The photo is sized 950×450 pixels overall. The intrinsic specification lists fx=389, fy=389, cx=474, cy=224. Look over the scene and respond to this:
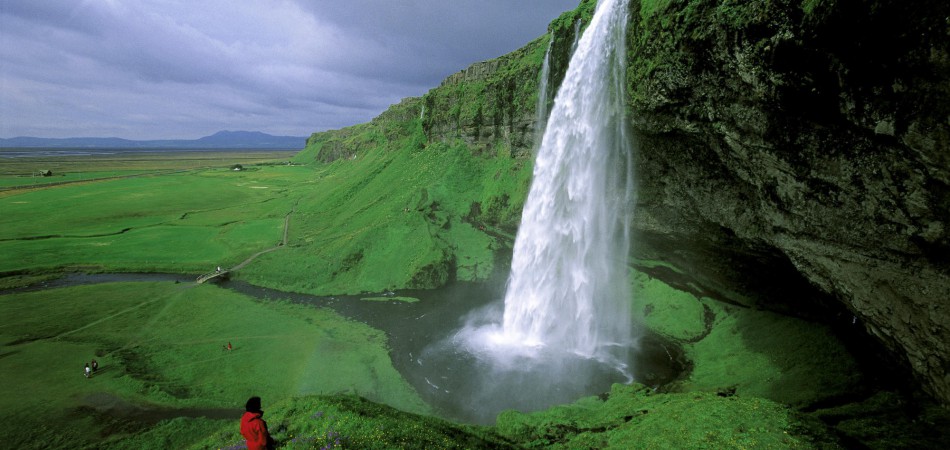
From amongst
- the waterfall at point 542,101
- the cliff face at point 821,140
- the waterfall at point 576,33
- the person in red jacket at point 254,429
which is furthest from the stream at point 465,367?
the waterfall at point 576,33

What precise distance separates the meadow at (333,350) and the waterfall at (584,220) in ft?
13.0

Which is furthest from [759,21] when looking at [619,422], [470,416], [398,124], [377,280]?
[398,124]

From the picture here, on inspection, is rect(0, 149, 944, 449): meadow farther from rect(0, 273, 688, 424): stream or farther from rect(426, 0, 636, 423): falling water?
rect(426, 0, 636, 423): falling water

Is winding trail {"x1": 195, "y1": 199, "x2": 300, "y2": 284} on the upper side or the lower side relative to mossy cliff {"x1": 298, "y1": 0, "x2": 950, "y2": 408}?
lower

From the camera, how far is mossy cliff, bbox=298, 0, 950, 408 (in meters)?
14.0

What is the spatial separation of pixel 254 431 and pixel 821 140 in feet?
80.9

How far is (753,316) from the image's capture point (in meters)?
27.4

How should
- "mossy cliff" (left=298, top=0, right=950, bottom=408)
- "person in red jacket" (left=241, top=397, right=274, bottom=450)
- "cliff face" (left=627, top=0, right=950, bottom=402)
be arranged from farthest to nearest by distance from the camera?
"mossy cliff" (left=298, top=0, right=950, bottom=408), "cliff face" (left=627, top=0, right=950, bottom=402), "person in red jacket" (left=241, top=397, right=274, bottom=450)

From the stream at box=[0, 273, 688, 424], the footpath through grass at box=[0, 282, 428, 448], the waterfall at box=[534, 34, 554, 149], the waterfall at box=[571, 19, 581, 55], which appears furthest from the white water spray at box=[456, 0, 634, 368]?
the waterfall at box=[534, 34, 554, 149]

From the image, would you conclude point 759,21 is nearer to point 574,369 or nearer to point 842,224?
point 842,224

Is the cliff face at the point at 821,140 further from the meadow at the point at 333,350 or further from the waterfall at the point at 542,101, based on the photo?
the waterfall at the point at 542,101

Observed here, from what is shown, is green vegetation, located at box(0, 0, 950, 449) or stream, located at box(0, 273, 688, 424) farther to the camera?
stream, located at box(0, 273, 688, 424)

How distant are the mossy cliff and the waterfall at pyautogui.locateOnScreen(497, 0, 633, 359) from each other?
2.25 metres

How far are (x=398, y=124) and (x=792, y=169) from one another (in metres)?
79.0
